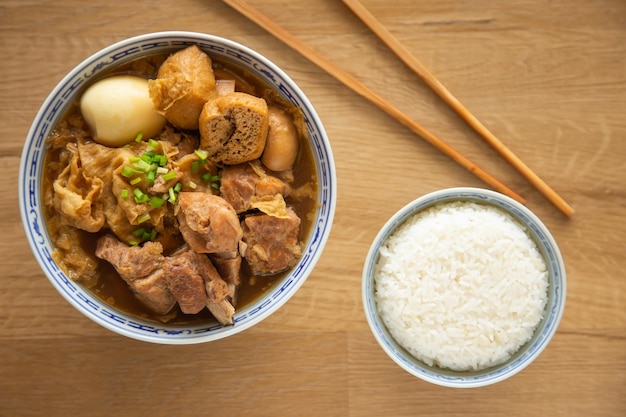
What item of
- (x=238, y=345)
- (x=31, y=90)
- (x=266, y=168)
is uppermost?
(x=31, y=90)

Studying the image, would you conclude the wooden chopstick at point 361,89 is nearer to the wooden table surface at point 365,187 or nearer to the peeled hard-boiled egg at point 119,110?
the wooden table surface at point 365,187

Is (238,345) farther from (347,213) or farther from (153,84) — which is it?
(153,84)

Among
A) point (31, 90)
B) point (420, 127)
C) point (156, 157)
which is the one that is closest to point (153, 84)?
point (156, 157)

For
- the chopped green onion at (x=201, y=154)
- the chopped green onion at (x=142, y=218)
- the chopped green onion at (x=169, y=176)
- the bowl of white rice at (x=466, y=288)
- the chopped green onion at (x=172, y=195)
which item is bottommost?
the bowl of white rice at (x=466, y=288)

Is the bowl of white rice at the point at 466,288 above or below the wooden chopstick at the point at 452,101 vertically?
below

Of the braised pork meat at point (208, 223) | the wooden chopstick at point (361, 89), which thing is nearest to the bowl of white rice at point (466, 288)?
the wooden chopstick at point (361, 89)

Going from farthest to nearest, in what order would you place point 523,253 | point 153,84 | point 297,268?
point 523,253 → point 297,268 → point 153,84

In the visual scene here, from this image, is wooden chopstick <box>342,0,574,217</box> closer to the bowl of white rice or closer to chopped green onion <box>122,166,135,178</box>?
the bowl of white rice

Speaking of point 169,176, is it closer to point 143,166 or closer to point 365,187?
point 143,166
